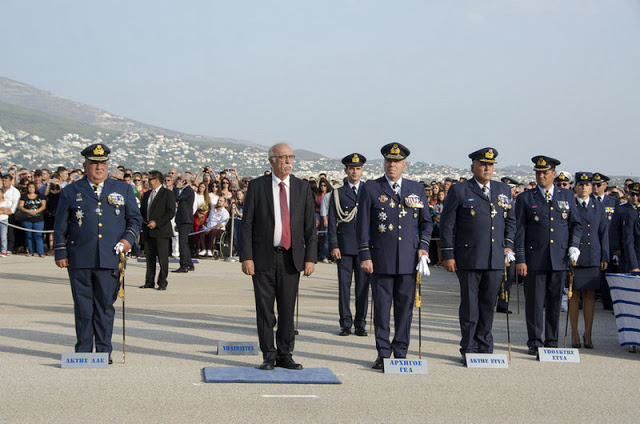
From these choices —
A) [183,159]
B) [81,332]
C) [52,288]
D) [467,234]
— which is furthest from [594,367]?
[183,159]

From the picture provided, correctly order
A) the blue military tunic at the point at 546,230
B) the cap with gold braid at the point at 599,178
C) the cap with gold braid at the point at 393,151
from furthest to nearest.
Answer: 1. the cap with gold braid at the point at 599,178
2. the blue military tunic at the point at 546,230
3. the cap with gold braid at the point at 393,151

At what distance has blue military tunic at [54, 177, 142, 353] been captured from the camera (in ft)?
29.9

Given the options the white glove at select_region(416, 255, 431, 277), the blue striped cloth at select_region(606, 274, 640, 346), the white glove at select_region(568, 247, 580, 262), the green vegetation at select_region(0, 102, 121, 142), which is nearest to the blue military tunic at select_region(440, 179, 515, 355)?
the white glove at select_region(416, 255, 431, 277)

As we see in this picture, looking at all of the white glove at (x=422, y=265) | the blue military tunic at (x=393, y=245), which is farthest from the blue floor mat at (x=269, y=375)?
the white glove at (x=422, y=265)

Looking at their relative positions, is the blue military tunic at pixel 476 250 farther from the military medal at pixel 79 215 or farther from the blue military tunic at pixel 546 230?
the military medal at pixel 79 215

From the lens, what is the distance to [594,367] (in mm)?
9703

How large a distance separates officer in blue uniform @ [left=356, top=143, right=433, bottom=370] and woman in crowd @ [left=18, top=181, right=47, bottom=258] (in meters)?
15.0

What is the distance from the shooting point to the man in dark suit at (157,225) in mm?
16969

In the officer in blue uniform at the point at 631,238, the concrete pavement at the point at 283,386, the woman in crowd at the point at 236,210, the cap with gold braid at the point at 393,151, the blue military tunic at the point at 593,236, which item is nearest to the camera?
the concrete pavement at the point at 283,386

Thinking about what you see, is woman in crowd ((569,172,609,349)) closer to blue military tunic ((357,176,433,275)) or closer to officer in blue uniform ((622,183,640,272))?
officer in blue uniform ((622,183,640,272))

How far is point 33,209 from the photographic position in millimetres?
22625

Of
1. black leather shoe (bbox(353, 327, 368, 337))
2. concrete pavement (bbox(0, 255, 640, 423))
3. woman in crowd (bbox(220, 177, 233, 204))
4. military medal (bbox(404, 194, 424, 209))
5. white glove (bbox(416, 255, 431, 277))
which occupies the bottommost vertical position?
concrete pavement (bbox(0, 255, 640, 423))

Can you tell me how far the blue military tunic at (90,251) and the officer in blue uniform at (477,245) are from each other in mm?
3567

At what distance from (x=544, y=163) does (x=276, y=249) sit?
3.60 metres
